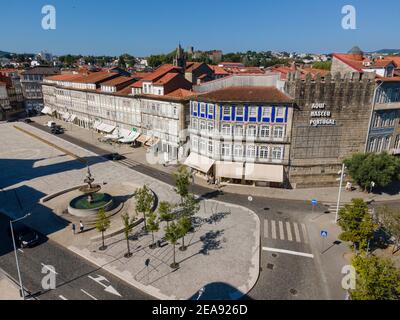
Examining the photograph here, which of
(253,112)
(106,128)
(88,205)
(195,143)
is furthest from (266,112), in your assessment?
(106,128)

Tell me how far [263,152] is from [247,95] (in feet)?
32.2

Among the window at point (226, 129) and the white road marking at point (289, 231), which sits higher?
the window at point (226, 129)

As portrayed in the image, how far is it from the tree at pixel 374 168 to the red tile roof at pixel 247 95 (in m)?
14.2

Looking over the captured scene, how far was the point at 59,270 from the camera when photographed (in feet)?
89.2

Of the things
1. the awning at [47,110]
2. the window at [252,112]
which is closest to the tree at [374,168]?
the window at [252,112]

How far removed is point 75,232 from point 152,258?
36.3 ft

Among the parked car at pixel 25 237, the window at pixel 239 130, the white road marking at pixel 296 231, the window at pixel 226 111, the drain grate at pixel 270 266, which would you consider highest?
the window at pixel 226 111

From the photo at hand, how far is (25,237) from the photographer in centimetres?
3123

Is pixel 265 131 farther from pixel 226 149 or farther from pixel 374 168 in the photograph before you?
pixel 374 168

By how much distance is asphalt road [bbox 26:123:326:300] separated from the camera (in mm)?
24578

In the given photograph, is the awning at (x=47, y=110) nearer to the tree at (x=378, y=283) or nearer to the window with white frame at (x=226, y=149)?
the window with white frame at (x=226, y=149)

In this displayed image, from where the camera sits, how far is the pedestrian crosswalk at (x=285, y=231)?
33094 mm

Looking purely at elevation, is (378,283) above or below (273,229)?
above
